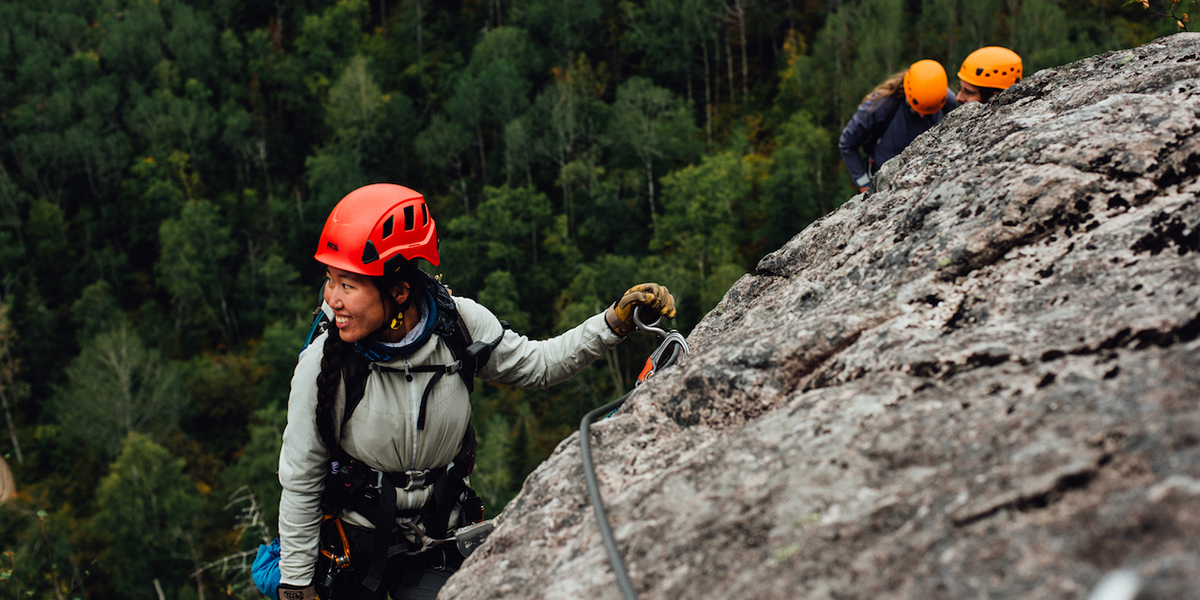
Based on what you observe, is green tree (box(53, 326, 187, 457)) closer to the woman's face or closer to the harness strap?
the harness strap

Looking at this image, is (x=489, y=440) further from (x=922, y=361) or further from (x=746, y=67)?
(x=746, y=67)

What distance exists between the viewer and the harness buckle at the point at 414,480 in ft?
9.85

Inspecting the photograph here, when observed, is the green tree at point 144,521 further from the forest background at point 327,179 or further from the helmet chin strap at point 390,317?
the helmet chin strap at point 390,317

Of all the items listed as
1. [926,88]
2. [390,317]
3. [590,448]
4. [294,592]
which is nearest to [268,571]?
[294,592]

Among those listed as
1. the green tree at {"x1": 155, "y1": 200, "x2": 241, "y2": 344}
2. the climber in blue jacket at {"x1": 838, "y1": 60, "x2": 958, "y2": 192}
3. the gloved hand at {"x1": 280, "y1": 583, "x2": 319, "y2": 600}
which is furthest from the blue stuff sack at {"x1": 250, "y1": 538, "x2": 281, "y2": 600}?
the green tree at {"x1": 155, "y1": 200, "x2": 241, "y2": 344}

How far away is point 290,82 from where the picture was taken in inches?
2621

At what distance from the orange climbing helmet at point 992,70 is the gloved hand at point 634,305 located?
3.94 m

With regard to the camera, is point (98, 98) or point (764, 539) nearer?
point (764, 539)

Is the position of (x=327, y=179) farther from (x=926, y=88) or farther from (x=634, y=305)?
(x=634, y=305)

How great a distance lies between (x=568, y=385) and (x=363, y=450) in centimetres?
3215

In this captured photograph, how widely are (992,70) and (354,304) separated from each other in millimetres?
5057

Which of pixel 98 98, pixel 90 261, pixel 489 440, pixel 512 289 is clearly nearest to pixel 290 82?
pixel 98 98

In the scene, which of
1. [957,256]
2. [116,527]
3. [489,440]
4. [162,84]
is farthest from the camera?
[162,84]

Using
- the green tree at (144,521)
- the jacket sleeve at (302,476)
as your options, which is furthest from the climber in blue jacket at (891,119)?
the green tree at (144,521)
